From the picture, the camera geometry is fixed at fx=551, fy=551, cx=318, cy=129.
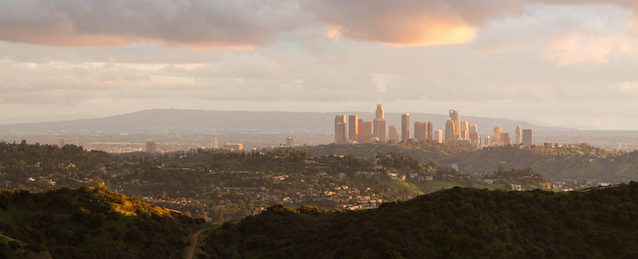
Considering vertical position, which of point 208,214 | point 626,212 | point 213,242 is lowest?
point 208,214

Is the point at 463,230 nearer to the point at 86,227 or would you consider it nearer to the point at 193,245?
the point at 193,245

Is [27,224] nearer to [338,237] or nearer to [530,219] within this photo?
[338,237]

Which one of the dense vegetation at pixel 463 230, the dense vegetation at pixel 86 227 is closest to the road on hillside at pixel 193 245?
the dense vegetation at pixel 86 227

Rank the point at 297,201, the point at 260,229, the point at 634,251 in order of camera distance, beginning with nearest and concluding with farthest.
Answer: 1. the point at 634,251
2. the point at 260,229
3. the point at 297,201

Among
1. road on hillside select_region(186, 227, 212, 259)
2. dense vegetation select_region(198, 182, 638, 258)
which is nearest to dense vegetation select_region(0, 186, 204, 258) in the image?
road on hillside select_region(186, 227, 212, 259)

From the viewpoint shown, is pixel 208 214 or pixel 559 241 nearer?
pixel 559 241

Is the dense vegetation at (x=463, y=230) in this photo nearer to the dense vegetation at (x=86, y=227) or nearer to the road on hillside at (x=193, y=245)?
the road on hillside at (x=193, y=245)

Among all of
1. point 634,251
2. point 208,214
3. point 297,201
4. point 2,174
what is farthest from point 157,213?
point 2,174

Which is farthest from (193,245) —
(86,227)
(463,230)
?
(463,230)
